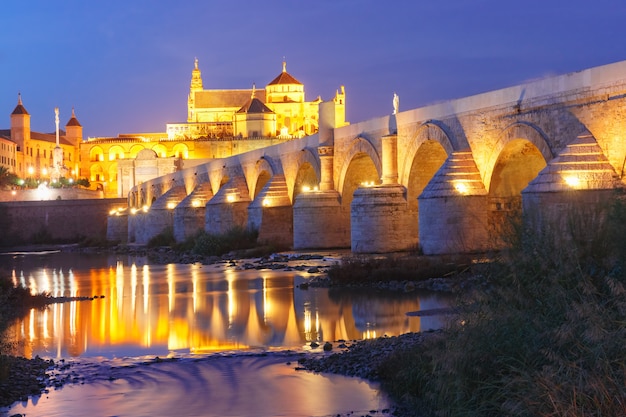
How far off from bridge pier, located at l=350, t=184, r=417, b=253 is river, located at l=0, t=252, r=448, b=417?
2.82m

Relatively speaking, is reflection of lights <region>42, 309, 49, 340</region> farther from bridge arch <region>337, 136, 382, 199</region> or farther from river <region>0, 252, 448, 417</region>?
bridge arch <region>337, 136, 382, 199</region>

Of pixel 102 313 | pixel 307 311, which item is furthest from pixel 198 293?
pixel 307 311

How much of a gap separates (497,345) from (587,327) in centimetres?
70

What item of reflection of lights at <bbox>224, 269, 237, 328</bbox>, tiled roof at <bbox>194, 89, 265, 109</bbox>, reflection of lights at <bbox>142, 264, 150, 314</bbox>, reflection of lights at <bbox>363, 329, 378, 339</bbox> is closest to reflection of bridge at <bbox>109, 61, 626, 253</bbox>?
reflection of lights at <bbox>363, 329, 378, 339</bbox>

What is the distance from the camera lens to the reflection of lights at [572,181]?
1683 cm

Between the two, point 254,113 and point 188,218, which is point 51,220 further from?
point 254,113

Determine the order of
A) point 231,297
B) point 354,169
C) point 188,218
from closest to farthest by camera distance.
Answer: point 231,297 < point 354,169 < point 188,218

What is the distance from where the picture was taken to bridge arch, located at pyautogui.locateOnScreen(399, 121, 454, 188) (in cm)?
2345

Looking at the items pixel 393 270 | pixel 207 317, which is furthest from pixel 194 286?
pixel 207 317

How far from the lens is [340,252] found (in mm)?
27656

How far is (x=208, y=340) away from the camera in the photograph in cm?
1254

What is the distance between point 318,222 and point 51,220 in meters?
32.3

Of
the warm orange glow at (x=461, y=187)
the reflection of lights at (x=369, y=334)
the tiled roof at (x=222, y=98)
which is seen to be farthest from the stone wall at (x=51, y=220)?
the reflection of lights at (x=369, y=334)

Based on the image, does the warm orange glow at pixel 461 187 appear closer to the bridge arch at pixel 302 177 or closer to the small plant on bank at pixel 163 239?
the bridge arch at pixel 302 177
